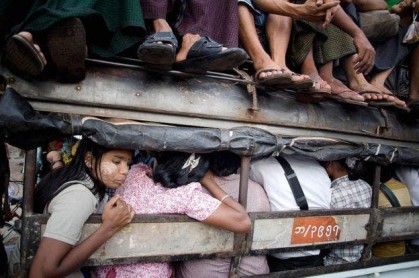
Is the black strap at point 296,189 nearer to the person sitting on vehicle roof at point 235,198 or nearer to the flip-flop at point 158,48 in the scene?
the person sitting on vehicle roof at point 235,198

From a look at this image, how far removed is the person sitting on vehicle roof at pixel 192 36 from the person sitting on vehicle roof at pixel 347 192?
5.00 ft

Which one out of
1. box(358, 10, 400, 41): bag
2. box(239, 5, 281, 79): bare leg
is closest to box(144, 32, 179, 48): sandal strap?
box(239, 5, 281, 79): bare leg

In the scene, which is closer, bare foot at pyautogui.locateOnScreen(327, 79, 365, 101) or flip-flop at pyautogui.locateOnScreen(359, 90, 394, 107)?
bare foot at pyautogui.locateOnScreen(327, 79, 365, 101)

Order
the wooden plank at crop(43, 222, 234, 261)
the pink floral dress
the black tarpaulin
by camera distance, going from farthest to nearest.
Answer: the pink floral dress, the wooden plank at crop(43, 222, 234, 261), the black tarpaulin

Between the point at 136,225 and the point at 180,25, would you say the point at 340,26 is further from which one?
the point at 136,225

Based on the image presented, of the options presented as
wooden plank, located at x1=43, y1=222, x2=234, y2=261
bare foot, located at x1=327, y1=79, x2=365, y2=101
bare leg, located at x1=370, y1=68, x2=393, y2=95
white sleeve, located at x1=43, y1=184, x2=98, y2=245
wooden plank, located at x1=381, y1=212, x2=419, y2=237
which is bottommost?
wooden plank, located at x1=381, y1=212, x2=419, y2=237

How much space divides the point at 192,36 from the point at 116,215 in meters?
1.16

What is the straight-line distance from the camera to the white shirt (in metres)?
2.29

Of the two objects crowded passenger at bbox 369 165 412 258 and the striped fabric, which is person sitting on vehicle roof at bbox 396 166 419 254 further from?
the striped fabric

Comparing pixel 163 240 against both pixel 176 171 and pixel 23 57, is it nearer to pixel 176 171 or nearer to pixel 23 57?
pixel 176 171

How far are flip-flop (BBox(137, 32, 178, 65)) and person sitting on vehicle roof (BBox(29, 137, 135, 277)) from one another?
0.59 m

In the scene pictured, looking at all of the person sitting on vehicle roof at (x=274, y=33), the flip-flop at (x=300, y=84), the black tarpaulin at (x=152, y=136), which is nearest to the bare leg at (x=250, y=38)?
the person sitting on vehicle roof at (x=274, y=33)

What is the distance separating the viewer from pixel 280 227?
220 cm

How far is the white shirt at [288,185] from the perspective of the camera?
7.50 ft
